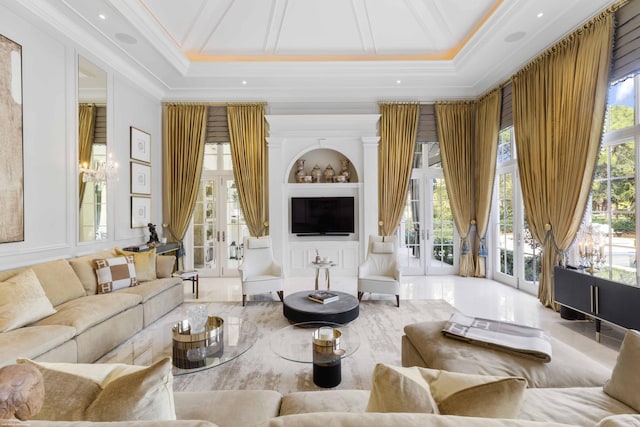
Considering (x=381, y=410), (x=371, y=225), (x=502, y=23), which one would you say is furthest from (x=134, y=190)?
(x=502, y=23)

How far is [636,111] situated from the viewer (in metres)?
3.33

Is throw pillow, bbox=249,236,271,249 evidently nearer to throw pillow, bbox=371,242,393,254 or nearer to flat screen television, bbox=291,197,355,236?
flat screen television, bbox=291,197,355,236

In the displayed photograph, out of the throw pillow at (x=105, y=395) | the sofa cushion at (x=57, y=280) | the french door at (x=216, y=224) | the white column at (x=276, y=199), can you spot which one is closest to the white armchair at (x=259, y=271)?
the white column at (x=276, y=199)

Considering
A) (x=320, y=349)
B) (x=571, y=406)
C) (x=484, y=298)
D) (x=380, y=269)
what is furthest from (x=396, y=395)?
(x=484, y=298)

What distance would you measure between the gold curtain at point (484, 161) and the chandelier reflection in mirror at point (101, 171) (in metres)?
5.82

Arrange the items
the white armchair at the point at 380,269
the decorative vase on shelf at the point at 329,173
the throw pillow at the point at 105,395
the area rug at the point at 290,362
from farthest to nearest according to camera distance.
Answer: the decorative vase on shelf at the point at 329,173, the white armchair at the point at 380,269, the area rug at the point at 290,362, the throw pillow at the point at 105,395

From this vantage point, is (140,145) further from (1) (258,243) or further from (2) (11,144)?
(1) (258,243)

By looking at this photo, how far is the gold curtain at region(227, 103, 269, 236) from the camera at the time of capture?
235 inches

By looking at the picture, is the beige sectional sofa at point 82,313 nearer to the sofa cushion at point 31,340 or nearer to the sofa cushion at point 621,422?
the sofa cushion at point 31,340

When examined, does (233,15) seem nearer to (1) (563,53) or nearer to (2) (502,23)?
(2) (502,23)

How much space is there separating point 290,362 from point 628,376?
7.10 ft

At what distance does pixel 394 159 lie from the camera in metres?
6.05

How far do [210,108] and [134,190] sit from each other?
2.07m

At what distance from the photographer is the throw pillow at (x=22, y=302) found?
96.0 inches
